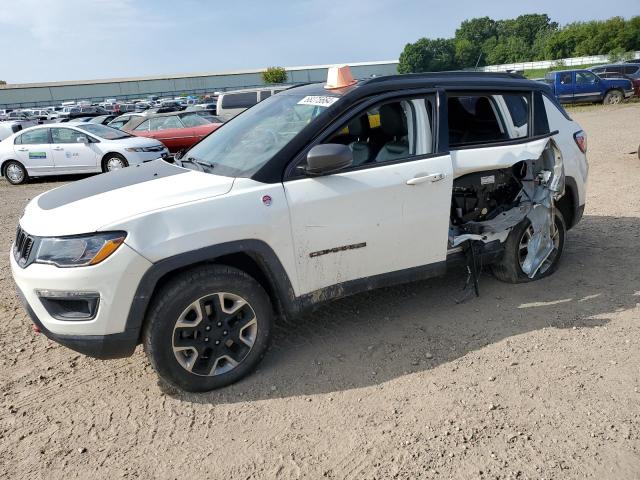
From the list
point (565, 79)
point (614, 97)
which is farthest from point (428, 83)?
point (614, 97)

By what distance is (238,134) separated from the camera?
395 cm

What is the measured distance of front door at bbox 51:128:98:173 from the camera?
12.4 meters

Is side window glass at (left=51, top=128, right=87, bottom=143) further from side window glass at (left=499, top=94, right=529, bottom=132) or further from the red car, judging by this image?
side window glass at (left=499, top=94, right=529, bottom=132)

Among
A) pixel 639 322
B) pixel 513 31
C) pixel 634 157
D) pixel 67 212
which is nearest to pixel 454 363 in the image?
pixel 639 322

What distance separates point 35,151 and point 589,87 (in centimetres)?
2184

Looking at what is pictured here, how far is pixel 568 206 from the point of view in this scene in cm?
491

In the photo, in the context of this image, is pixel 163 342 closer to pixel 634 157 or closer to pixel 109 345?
pixel 109 345

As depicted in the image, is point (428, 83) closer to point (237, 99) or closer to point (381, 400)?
point (381, 400)

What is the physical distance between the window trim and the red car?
1141 cm

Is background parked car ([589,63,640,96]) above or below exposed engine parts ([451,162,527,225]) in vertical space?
above

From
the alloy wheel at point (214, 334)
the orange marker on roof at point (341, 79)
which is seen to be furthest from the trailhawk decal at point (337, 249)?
the orange marker on roof at point (341, 79)

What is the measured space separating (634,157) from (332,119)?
929 centimetres

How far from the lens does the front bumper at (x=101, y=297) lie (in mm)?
2805

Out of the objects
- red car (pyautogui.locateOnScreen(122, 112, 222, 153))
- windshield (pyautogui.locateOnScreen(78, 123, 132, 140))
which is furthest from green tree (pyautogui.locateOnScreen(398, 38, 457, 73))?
windshield (pyautogui.locateOnScreen(78, 123, 132, 140))
